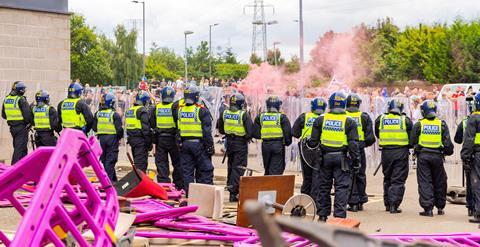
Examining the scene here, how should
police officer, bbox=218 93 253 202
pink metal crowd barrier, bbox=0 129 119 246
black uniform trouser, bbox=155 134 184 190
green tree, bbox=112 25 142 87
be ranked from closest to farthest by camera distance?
pink metal crowd barrier, bbox=0 129 119 246 → police officer, bbox=218 93 253 202 → black uniform trouser, bbox=155 134 184 190 → green tree, bbox=112 25 142 87

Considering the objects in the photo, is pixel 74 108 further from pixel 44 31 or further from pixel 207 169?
pixel 44 31

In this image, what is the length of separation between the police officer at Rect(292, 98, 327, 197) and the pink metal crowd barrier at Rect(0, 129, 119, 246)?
8026mm

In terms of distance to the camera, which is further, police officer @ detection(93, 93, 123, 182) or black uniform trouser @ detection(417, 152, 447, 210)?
police officer @ detection(93, 93, 123, 182)

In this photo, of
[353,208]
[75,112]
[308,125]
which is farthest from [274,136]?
[75,112]

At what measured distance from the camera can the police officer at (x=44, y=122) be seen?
16609 mm

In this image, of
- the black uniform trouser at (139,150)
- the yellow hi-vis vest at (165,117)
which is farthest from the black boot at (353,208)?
the black uniform trouser at (139,150)

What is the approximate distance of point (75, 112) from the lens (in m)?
16.1

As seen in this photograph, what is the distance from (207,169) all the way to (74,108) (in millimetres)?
3431

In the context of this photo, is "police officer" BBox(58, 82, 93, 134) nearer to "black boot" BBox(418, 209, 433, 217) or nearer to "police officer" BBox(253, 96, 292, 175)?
"police officer" BBox(253, 96, 292, 175)

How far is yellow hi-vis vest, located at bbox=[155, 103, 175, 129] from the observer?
14.8 metres

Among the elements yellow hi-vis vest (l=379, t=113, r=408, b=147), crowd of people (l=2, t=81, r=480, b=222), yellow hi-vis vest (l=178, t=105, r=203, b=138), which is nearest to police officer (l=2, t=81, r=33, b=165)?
crowd of people (l=2, t=81, r=480, b=222)

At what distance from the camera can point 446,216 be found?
42.5 ft

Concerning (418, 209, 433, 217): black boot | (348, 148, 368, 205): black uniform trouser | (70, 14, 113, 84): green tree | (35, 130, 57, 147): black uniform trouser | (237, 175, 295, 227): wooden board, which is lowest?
(418, 209, 433, 217): black boot

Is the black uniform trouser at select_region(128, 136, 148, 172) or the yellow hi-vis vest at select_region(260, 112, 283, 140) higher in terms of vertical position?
the yellow hi-vis vest at select_region(260, 112, 283, 140)
